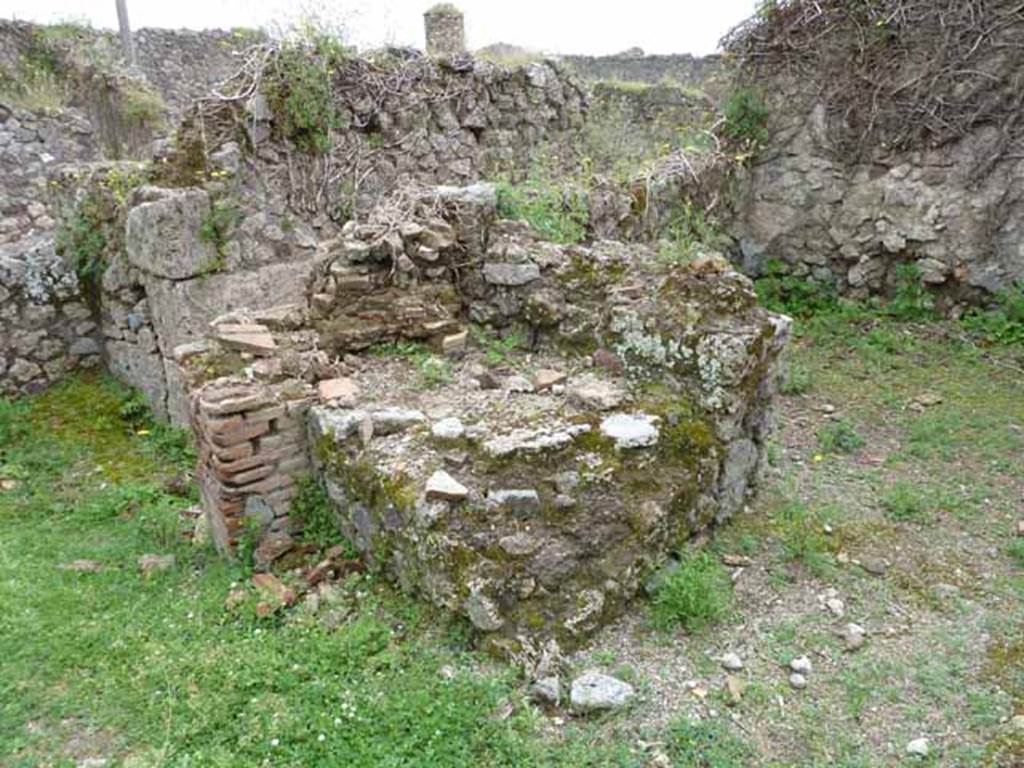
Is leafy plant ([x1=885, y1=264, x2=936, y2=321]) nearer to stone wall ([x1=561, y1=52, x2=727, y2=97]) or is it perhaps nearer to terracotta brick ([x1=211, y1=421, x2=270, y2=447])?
terracotta brick ([x1=211, y1=421, x2=270, y2=447])

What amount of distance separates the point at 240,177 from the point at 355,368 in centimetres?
235

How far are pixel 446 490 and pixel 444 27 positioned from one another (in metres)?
8.18

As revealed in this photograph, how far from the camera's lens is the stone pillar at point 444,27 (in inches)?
376

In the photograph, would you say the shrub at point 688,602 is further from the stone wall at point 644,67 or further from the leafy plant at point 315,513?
the stone wall at point 644,67

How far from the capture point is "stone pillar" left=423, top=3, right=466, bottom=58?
956 cm

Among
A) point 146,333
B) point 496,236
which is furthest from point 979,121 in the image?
point 146,333

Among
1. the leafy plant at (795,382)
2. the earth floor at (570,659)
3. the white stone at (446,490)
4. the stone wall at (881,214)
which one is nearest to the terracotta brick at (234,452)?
the earth floor at (570,659)

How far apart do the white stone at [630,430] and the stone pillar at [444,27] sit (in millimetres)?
7442

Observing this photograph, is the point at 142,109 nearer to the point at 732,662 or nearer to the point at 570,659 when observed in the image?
the point at 570,659

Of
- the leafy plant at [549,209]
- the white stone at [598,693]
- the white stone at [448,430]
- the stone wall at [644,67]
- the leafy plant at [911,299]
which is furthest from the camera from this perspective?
the stone wall at [644,67]

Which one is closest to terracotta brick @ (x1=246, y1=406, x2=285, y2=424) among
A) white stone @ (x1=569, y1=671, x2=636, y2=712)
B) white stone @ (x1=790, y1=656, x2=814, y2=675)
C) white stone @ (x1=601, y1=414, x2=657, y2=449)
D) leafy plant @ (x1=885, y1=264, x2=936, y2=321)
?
white stone @ (x1=601, y1=414, x2=657, y2=449)

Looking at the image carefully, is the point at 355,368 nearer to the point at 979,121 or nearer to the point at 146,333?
the point at 146,333

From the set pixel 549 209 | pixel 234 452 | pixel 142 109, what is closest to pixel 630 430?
pixel 234 452

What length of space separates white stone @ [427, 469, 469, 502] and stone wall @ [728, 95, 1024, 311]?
18.8ft
